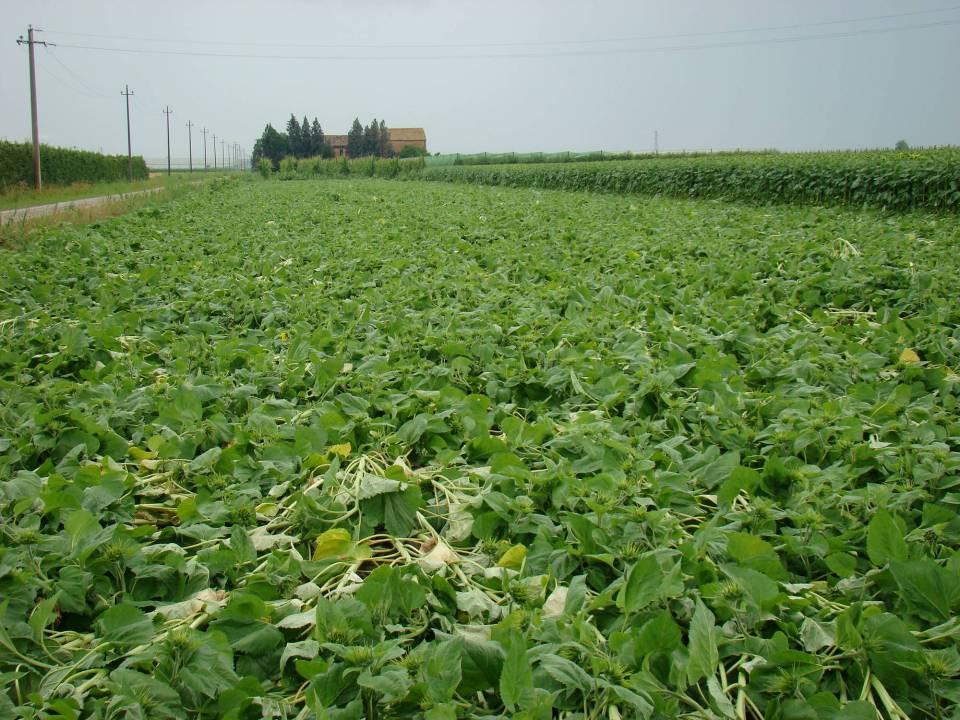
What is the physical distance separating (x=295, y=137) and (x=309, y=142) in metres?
1.73

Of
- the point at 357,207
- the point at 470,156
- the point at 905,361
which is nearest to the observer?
the point at 905,361

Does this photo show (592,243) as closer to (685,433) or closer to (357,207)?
(685,433)

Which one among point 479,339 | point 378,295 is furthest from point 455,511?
point 378,295

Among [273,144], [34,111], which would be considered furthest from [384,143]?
[34,111]

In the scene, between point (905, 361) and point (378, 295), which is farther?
point (378, 295)

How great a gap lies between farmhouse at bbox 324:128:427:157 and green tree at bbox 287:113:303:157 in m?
14.5

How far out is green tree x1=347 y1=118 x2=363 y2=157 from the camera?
273 ft

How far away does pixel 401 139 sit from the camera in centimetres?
9881

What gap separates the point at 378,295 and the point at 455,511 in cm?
301

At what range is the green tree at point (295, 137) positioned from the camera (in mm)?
78613

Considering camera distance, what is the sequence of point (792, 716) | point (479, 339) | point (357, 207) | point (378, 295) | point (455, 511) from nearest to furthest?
point (792, 716) < point (455, 511) < point (479, 339) < point (378, 295) < point (357, 207)

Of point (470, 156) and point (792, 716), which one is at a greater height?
point (470, 156)

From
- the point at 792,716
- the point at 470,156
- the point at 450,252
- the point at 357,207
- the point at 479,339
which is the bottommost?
the point at 792,716

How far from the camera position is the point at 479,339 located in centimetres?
339
